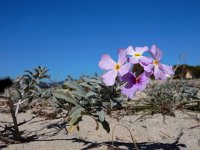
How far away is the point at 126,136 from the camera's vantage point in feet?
8.82

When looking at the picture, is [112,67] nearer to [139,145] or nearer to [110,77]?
[110,77]

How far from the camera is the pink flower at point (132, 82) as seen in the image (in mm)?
1722

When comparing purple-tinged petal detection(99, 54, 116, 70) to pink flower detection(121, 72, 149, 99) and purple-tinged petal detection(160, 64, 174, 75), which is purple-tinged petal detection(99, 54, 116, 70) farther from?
purple-tinged petal detection(160, 64, 174, 75)

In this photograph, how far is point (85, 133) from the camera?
8.98 feet

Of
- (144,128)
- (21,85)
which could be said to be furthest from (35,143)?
(144,128)

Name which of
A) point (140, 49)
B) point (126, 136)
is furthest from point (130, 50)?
point (126, 136)

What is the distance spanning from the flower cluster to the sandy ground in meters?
0.63

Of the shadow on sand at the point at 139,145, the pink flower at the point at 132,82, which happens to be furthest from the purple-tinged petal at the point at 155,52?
the shadow on sand at the point at 139,145

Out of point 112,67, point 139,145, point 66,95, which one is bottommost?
point 139,145

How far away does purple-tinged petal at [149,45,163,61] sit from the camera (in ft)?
5.88

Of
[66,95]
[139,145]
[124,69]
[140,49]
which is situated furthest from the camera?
[139,145]

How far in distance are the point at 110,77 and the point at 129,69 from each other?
94 millimetres

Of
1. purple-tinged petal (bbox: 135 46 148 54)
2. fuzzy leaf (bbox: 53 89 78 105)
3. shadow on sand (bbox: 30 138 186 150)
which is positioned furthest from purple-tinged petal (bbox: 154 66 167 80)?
shadow on sand (bbox: 30 138 186 150)

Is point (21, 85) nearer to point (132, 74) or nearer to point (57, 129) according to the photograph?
point (57, 129)
